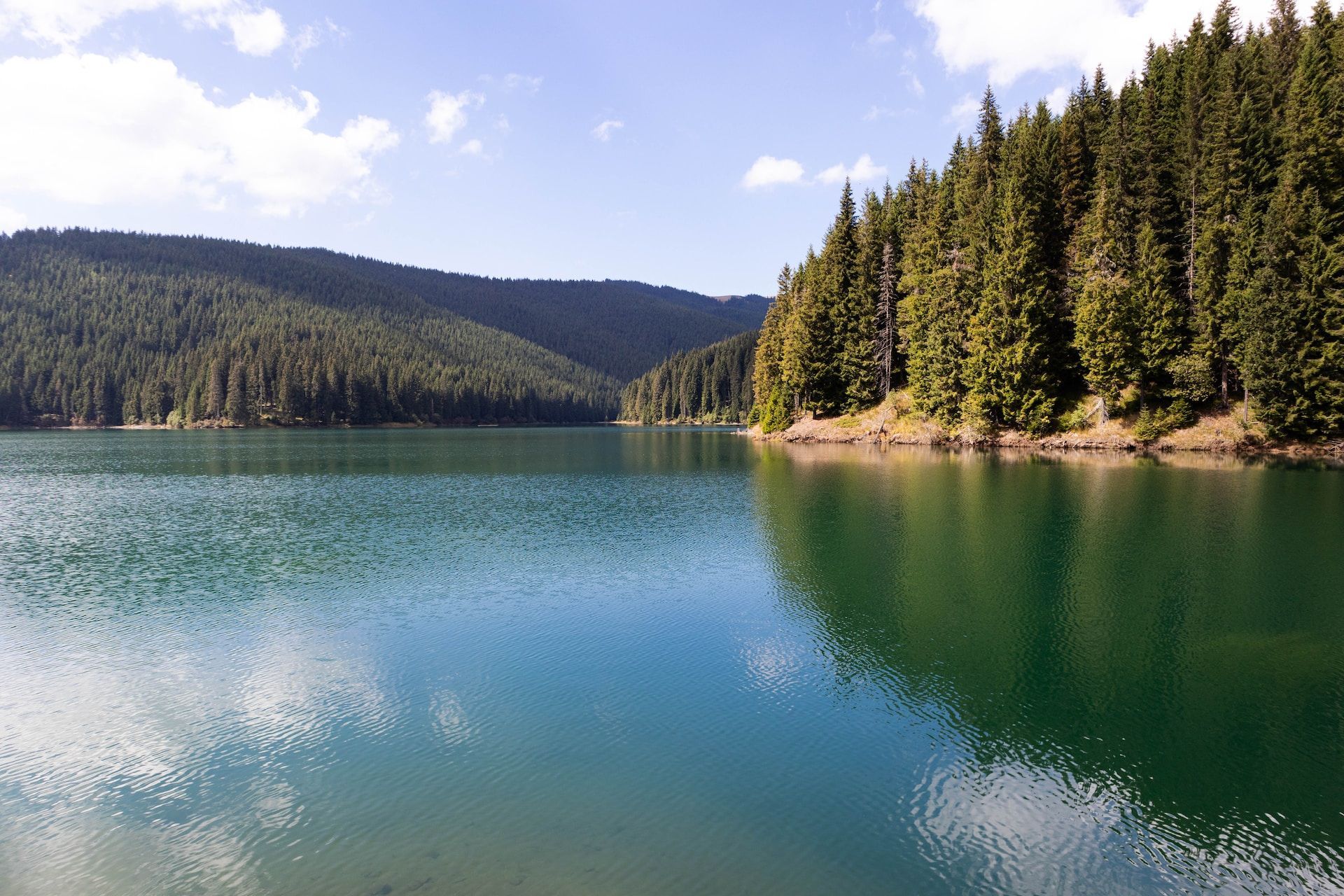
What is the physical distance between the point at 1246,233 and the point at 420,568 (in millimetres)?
55494

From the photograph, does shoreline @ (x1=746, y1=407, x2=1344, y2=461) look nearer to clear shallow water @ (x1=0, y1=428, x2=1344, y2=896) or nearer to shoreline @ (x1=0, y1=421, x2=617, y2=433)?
clear shallow water @ (x1=0, y1=428, x2=1344, y2=896)

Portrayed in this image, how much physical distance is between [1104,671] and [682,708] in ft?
24.5

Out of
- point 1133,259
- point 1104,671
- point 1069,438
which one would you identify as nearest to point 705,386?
point 1069,438

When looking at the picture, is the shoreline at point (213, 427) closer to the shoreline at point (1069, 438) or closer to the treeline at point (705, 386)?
the treeline at point (705, 386)

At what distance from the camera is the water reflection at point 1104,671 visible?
7.56 metres

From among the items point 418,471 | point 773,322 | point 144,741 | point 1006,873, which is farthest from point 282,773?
point 773,322

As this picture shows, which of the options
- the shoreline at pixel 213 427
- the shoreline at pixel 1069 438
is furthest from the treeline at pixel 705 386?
the shoreline at pixel 1069 438

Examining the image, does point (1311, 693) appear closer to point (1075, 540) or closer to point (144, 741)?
point (1075, 540)

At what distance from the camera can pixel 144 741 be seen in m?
10.2

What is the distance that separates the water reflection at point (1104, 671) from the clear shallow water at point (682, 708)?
7 centimetres

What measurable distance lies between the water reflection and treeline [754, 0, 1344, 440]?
2391cm

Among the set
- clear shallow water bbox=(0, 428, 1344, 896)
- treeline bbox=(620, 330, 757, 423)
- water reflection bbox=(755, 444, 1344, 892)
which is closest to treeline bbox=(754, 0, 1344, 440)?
water reflection bbox=(755, 444, 1344, 892)

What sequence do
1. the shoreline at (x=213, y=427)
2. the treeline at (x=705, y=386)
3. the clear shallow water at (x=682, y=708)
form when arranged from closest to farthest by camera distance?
the clear shallow water at (x=682, y=708) < the shoreline at (x=213, y=427) < the treeline at (x=705, y=386)

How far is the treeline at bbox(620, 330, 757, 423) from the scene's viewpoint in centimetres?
15762
